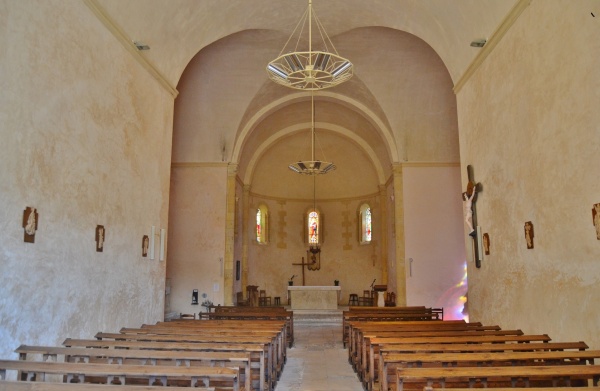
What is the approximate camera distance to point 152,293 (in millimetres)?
9352

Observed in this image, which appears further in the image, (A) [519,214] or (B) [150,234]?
(B) [150,234]

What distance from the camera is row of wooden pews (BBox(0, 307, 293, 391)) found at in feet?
13.2

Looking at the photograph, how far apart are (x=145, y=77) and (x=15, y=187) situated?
4.26 m

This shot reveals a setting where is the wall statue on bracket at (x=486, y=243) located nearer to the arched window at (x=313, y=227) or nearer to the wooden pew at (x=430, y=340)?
the wooden pew at (x=430, y=340)

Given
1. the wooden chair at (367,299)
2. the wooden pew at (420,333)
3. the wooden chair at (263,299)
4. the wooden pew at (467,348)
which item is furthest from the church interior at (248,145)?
the wooden chair at (263,299)

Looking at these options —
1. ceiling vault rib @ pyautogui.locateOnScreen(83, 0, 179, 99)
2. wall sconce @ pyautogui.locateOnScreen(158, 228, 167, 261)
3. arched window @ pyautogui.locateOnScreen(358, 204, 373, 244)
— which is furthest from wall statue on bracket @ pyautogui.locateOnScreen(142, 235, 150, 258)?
arched window @ pyautogui.locateOnScreen(358, 204, 373, 244)

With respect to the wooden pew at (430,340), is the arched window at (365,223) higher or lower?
higher

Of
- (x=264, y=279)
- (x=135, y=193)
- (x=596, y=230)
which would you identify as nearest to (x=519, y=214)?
(x=596, y=230)

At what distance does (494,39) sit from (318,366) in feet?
20.9

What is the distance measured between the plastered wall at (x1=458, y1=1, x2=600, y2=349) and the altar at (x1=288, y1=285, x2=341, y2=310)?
8.59 metres

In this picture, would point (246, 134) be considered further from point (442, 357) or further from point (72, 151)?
point (442, 357)

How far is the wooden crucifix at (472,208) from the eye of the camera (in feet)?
30.1

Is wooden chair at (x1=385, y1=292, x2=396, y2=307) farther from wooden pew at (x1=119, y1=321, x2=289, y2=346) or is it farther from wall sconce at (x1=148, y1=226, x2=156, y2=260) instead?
wall sconce at (x1=148, y1=226, x2=156, y2=260)

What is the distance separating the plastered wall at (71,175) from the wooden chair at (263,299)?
36.6 ft
